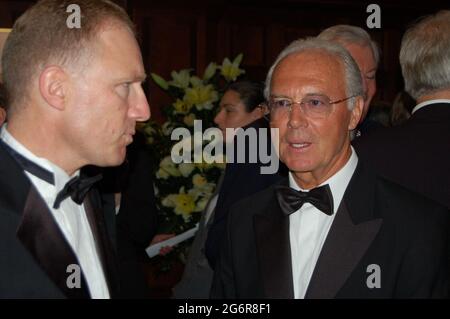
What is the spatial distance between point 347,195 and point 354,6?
16.2 feet

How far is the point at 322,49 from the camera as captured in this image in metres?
2.17

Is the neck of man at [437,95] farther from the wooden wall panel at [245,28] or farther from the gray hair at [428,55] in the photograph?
the wooden wall panel at [245,28]

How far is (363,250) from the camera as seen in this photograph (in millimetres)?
1943

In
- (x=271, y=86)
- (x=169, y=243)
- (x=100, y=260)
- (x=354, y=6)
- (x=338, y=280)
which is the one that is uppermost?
(x=354, y=6)

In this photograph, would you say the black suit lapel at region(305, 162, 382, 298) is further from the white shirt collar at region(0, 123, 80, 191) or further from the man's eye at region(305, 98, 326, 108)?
the white shirt collar at region(0, 123, 80, 191)

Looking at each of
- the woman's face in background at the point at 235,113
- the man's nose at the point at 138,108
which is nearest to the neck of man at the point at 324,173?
the man's nose at the point at 138,108

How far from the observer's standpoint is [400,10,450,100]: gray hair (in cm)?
251

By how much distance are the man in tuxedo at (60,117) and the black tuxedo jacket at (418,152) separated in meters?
1.12

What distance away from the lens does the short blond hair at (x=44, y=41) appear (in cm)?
152

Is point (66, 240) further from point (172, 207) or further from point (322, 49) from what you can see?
point (172, 207)

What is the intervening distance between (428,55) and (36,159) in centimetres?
167

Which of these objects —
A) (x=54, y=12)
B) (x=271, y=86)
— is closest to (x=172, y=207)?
(x=271, y=86)

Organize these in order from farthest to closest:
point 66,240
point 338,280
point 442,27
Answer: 1. point 442,27
2. point 338,280
3. point 66,240

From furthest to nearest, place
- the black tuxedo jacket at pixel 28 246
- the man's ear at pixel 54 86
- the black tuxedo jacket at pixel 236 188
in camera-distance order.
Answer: the black tuxedo jacket at pixel 236 188
the man's ear at pixel 54 86
the black tuxedo jacket at pixel 28 246
